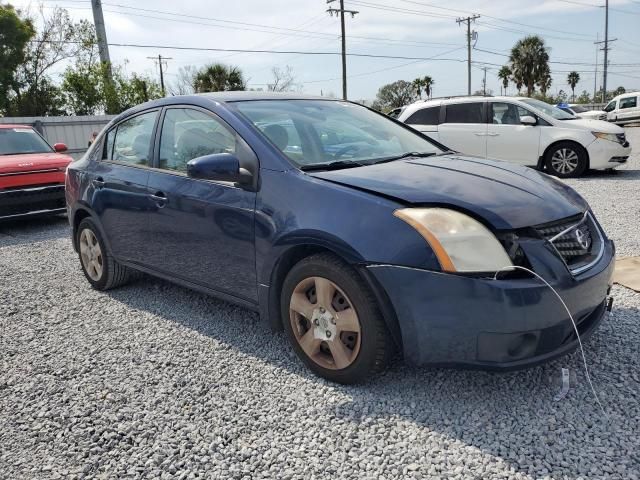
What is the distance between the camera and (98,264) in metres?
4.63

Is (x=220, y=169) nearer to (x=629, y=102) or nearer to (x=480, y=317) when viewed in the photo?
(x=480, y=317)

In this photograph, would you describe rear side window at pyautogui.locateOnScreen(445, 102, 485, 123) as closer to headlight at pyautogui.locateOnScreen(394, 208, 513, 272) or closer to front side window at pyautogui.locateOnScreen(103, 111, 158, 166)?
front side window at pyautogui.locateOnScreen(103, 111, 158, 166)

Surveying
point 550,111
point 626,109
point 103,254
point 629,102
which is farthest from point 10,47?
point 629,102

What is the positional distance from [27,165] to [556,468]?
768 centimetres

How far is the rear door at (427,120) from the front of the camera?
11320mm

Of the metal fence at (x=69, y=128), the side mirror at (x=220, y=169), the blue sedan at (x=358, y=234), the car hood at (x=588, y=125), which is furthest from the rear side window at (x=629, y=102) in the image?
the side mirror at (x=220, y=169)

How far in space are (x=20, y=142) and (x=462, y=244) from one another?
8471 millimetres

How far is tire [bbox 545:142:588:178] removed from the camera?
10.2m

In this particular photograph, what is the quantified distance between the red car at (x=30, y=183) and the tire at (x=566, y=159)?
8491 mm

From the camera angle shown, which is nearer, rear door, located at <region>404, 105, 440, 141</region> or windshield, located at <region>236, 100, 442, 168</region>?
windshield, located at <region>236, 100, 442, 168</region>

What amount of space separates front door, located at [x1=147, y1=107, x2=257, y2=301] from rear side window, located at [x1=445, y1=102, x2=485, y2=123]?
27.4 ft

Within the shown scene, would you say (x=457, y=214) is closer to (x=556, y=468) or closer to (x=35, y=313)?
(x=556, y=468)

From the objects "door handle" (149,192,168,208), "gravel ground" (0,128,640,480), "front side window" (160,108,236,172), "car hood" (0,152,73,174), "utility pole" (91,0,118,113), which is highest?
"utility pole" (91,0,118,113)

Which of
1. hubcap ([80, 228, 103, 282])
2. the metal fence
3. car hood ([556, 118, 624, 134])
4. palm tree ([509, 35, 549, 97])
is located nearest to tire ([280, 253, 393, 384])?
hubcap ([80, 228, 103, 282])
